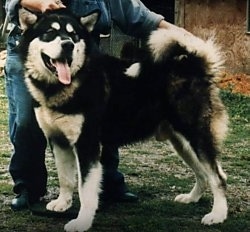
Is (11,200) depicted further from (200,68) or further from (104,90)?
(200,68)

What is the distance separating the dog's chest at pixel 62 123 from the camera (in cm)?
470

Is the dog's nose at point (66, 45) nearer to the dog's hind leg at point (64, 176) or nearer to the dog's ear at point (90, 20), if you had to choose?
the dog's ear at point (90, 20)

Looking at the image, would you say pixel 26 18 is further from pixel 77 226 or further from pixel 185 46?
pixel 77 226

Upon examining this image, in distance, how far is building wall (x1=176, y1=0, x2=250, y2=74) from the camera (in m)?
15.7

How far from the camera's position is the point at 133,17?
530 cm

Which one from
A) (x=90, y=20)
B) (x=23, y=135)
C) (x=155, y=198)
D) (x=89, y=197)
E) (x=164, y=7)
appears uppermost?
(x=90, y=20)

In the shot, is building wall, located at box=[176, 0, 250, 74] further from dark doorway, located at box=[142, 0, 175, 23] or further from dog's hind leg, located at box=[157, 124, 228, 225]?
dog's hind leg, located at box=[157, 124, 228, 225]

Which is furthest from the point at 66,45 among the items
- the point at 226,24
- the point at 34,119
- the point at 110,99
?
the point at 226,24

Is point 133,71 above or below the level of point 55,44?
below

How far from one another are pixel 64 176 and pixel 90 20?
4.00ft

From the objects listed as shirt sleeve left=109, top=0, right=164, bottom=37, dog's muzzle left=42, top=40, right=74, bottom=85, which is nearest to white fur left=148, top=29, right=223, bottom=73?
shirt sleeve left=109, top=0, right=164, bottom=37

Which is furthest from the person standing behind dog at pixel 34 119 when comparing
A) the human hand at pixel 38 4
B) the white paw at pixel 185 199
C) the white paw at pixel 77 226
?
the white paw at pixel 77 226

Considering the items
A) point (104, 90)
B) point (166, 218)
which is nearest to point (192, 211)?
point (166, 218)

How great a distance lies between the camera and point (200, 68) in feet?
16.5
